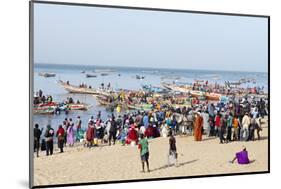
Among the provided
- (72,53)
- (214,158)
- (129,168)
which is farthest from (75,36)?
(214,158)

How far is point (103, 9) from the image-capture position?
5.96m

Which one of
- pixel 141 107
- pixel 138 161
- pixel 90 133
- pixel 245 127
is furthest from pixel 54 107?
Answer: pixel 245 127

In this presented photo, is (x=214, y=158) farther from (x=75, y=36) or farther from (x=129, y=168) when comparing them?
(x=75, y=36)

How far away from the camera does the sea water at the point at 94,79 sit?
5.71m

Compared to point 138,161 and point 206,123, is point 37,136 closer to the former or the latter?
point 138,161

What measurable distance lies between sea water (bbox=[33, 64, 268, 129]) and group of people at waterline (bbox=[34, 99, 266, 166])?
0.25 feet

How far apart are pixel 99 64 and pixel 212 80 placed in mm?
1378

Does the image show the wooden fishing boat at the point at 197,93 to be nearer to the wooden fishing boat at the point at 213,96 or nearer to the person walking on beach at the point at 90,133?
the wooden fishing boat at the point at 213,96

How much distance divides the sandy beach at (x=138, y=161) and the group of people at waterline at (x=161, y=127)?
0.23 feet

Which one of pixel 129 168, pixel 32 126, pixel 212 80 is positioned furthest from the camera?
pixel 212 80

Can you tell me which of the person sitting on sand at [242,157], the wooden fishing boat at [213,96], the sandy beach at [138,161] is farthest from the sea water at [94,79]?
the person sitting on sand at [242,157]

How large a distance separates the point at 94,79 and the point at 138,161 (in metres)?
1.02

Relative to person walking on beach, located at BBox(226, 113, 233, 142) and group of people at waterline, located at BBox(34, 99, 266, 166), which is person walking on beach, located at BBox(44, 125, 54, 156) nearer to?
group of people at waterline, located at BBox(34, 99, 266, 166)

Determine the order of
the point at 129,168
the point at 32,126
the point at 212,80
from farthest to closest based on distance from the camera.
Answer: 1. the point at 212,80
2. the point at 129,168
3. the point at 32,126
